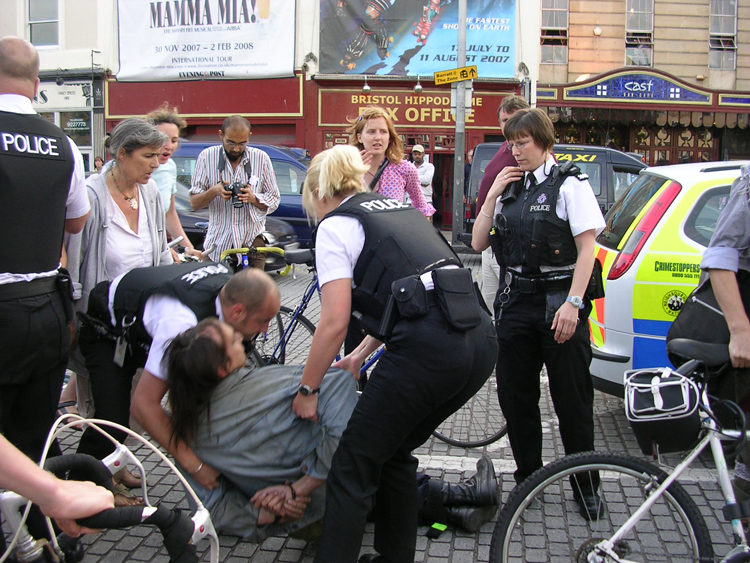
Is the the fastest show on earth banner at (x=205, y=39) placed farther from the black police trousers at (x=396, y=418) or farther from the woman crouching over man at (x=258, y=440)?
the black police trousers at (x=396, y=418)

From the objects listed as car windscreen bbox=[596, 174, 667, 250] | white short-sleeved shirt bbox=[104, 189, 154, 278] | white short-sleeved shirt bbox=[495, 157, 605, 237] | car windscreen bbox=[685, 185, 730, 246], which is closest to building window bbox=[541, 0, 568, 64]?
car windscreen bbox=[596, 174, 667, 250]

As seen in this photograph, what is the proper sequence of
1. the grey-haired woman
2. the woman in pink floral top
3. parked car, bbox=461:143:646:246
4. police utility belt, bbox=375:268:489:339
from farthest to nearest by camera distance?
parked car, bbox=461:143:646:246
the woman in pink floral top
the grey-haired woman
police utility belt, bbox=375:268:489:339

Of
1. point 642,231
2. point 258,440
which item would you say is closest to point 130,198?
point 258,440

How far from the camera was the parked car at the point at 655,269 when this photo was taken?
3861mm

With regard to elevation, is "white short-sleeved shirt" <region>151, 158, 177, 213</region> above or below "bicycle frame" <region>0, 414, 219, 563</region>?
above

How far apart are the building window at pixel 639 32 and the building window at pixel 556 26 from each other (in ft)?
5.23

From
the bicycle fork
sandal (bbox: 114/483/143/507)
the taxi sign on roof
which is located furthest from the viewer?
the taxi sign on roof

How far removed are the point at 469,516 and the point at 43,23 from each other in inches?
843

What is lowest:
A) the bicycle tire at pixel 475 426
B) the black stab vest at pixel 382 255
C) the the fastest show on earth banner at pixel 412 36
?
the bicycle tire at pixel 475 426

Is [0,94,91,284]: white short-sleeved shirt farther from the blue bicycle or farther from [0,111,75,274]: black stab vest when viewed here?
the blue bicycle

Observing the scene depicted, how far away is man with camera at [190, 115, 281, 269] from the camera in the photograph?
5082 mm

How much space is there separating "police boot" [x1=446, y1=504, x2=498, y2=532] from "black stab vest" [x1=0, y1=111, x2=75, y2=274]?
1923 millimetres

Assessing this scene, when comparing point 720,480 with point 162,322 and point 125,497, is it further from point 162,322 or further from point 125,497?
point 125,497

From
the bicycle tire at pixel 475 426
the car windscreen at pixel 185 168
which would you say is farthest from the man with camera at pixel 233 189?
the car windscreen at pixel 185 168
